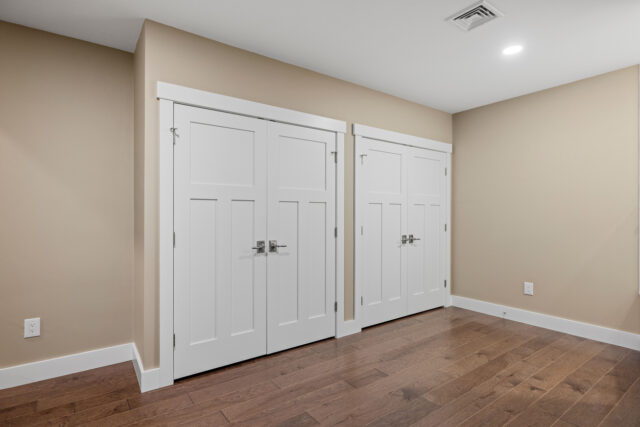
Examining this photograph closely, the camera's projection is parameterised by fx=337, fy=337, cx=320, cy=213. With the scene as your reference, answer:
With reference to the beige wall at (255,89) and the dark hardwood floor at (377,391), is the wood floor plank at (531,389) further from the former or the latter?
the beige wall at (255,89)

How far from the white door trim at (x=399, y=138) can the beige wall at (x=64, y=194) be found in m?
2.16

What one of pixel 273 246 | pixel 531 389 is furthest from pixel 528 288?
pixel 273 246

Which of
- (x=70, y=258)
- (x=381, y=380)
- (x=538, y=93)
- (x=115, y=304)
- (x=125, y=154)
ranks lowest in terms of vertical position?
(x=381, y=380)

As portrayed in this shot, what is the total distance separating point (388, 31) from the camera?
2531 millimetres

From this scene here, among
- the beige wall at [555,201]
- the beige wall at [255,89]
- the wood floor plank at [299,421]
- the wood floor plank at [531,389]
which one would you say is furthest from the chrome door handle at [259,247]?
the beige wall at [555,201]

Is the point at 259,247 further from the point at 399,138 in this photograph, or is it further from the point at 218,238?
the point at 399,138

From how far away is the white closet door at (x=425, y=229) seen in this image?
160 inches

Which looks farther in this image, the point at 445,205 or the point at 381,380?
the point at 445,205

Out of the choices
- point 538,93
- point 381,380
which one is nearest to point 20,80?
point 381,380

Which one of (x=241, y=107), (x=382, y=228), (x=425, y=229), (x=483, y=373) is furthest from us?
(x=425, y=229)

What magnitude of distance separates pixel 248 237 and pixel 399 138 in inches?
85.1

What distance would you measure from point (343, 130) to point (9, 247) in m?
2.86

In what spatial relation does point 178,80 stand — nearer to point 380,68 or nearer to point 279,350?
point 380,68

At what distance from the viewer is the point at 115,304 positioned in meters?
2.79
